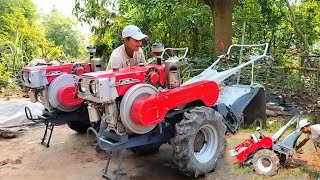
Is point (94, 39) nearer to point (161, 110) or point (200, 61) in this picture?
point (200, 61)

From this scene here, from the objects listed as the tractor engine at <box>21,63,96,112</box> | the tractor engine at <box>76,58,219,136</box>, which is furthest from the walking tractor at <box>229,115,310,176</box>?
the tractor engine at <box>21,63,96,112</box>

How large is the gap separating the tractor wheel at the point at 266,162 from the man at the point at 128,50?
190cm

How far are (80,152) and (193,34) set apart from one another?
5909 mm

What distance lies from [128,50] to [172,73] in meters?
0.91

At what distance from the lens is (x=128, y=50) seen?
4.66m

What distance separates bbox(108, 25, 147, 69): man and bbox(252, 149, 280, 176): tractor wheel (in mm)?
1897

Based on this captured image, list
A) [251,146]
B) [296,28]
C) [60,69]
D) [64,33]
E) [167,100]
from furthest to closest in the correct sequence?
[64,33] < [296,28] < [60,69] < [251,146] < [167,100]

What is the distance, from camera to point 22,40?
12.4 m

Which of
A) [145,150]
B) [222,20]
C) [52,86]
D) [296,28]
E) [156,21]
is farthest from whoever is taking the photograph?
[156,21]

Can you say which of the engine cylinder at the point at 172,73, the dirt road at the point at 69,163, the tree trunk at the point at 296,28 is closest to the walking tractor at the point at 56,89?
the dirt road at the point at 69,163

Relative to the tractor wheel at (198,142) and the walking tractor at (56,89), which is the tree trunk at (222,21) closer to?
the walking tractor at (56,89)

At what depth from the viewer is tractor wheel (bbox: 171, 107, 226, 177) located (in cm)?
391

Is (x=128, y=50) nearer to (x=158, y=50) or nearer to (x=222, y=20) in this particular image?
(x=158, y=50)

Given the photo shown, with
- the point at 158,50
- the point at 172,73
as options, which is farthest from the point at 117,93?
the point at 158,50
